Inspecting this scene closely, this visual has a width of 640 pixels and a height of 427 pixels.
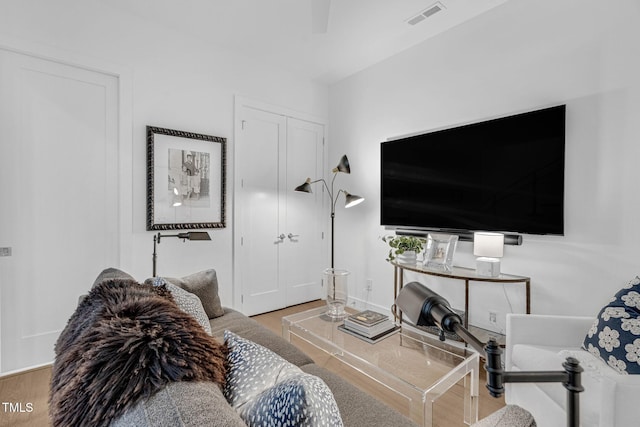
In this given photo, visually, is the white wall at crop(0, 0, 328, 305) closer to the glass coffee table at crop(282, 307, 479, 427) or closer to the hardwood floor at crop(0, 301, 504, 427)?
the hardwood floor at crop(0, 301, 504, 427)

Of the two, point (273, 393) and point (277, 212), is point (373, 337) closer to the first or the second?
point (273, 393)

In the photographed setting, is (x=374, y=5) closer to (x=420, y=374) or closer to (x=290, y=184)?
(x=290, y=184)

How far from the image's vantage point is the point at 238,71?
3.29 m

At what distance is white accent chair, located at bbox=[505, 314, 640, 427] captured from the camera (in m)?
1.08

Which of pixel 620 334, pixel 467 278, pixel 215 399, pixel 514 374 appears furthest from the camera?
pixel 467 278

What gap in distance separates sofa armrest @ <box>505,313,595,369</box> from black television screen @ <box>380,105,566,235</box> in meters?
0.71

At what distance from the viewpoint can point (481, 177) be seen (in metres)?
2.57

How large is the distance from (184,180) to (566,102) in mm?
3128

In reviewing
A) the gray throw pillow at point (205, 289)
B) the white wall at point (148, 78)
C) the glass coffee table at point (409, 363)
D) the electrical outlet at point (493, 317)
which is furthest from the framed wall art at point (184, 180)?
the electrical outlet at point (493, 317)

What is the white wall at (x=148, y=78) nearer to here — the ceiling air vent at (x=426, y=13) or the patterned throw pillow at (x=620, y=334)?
the ceiling air vent at (x=426, y=13)

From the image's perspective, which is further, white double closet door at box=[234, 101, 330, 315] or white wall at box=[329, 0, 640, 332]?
white double closet door at box=[234, 101, 330, 315]

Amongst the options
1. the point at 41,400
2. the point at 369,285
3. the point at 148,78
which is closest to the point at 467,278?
the point at 369,285

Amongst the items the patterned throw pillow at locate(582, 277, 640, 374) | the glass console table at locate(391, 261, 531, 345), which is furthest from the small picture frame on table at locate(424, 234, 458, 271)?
the patterned throw pillow at locate(582, 277, 640, 374)

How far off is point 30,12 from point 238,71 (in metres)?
1.62
